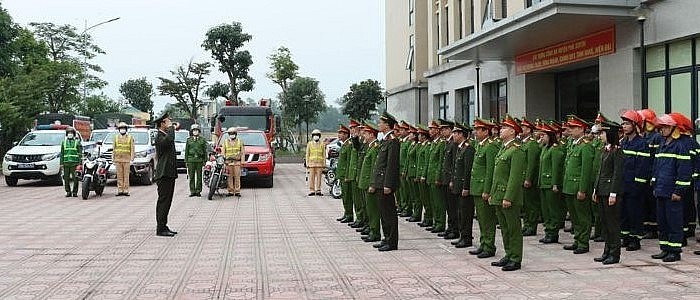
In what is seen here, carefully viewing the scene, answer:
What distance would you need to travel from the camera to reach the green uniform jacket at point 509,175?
8.10 meters

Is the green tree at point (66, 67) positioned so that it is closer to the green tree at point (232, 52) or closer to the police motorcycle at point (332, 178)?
the green tree at point (232, 52)

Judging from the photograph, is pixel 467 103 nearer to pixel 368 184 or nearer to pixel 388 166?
pixel 368 184

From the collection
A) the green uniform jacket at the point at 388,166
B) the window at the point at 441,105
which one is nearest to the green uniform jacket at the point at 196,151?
the green uniform jacket at the point at 388,166

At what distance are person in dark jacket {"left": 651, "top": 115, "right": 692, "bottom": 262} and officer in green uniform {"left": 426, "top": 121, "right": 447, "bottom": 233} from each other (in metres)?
3.18

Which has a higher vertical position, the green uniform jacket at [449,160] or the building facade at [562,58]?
the building facade at [562,58]

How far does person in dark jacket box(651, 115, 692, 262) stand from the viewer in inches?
337

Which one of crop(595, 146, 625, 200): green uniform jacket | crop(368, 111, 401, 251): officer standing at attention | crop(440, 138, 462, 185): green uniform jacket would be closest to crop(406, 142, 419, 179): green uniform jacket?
crop(440, 138, 462, 185): green uniform jacket

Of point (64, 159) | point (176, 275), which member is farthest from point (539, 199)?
point (64, 159)

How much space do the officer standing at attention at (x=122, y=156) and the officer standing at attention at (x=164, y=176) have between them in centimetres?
709

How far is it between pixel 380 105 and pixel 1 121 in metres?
21.5

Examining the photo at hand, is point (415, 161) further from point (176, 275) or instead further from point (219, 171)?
point (219, 171)

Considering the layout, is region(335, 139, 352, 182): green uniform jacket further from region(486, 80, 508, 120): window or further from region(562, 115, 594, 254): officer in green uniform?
region(486, 80, 508, 120): window

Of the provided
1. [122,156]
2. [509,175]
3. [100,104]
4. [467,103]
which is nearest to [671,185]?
[509,175]

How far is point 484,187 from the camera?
8.87 metres
